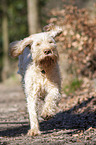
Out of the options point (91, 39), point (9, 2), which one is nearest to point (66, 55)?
point (91, 39)

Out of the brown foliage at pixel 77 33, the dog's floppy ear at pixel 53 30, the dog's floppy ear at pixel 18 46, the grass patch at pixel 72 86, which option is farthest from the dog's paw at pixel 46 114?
the brown foliage at pixel 77 33

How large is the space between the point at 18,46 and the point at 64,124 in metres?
1.73

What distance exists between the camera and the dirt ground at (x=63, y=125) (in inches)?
153

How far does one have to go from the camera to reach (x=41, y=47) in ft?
14.7

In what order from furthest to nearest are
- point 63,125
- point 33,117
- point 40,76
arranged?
point 63,125 → point 40,76 → point 33,117

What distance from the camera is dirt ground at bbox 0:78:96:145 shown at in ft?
12.8

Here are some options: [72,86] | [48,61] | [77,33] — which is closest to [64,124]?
[48,61]

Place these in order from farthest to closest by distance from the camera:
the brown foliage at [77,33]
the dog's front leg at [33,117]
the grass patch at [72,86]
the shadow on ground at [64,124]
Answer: the brown foliage at [77,33], the grass patch at [72,86], the shadow on ground at [64,124], the dog's front leg at [33,117]

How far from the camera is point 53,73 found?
15.7 feet

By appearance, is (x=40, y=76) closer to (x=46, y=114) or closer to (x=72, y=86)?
(x=46, y=114)

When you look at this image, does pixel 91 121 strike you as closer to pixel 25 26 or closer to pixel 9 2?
pixel 25 26

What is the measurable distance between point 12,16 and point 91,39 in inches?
697

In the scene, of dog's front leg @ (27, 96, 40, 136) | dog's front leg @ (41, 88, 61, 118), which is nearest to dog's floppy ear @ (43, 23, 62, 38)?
dog's front leg @ (41, 88, 61, 118)

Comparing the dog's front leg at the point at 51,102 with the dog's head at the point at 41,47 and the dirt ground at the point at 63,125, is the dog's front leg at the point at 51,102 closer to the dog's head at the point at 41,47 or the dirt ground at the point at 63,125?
the dirt ground at the point at 63,125
